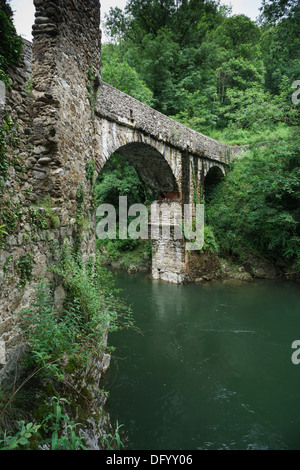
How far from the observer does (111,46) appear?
1580cm

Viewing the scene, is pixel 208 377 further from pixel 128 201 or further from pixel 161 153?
pixel 128 201

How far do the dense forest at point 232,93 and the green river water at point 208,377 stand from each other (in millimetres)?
3266

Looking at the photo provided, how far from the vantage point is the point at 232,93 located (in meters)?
9.05

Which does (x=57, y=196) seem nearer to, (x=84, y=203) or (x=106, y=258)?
(x=84, y=203)

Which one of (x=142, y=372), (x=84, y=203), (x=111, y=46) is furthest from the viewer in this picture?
(x=111, y=46)

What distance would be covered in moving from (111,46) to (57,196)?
16.6 m

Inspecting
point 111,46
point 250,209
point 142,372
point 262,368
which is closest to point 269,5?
point 250,209

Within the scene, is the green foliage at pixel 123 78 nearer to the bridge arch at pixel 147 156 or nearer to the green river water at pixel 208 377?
the bridge arch at pixel 147 156

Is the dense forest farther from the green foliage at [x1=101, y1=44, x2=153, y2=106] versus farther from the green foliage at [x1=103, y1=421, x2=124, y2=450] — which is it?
the green foliage at [x1=103, y1=421, x2=124, y2=450]

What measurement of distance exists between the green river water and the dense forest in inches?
129

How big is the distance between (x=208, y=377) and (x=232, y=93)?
28.7ft

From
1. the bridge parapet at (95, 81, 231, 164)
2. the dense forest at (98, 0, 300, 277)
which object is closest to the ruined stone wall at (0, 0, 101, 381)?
the bridge parapet at (95, 81, 231, 164)

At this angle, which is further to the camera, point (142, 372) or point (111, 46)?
point (111, 46)

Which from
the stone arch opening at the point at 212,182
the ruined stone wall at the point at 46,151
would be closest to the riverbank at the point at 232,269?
the stone arch opening at the point at 212,182
